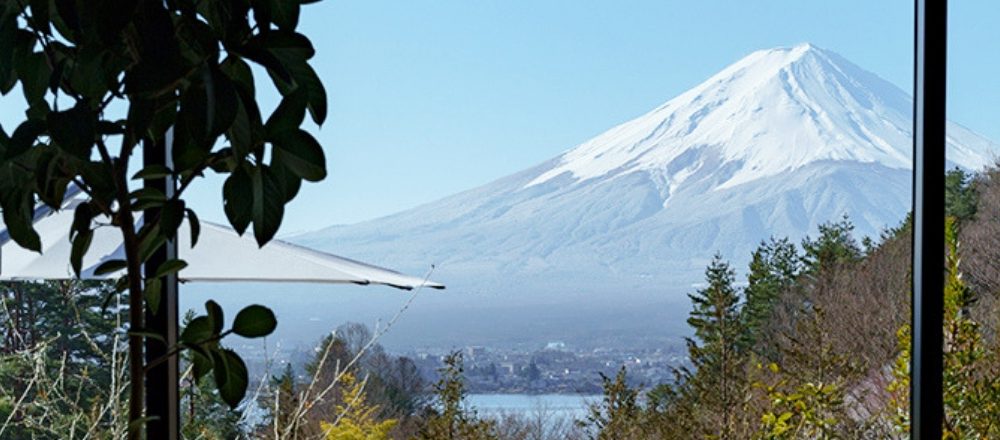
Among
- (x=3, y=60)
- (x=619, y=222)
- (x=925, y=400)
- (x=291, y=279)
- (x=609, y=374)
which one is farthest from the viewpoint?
(x=619, y=222)

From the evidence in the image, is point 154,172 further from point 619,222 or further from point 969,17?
point 969,17

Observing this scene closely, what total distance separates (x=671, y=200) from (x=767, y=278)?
0.42m

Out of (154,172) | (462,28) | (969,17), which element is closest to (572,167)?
(462,28)

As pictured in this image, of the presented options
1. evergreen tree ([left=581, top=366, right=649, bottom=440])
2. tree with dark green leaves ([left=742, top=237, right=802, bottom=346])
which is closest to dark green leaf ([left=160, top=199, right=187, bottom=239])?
evergreen tree ([left=581, top=366, right=649, bottom=440])

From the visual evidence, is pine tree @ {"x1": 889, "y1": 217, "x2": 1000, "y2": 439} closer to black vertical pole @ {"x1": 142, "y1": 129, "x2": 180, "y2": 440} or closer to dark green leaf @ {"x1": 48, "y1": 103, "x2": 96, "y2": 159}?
black vertical pole @ {"x1": 142, "y1": 129, "x2": 180, "y2": 440}

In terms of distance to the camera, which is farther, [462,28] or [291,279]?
[462,28]

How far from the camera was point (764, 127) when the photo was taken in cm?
379

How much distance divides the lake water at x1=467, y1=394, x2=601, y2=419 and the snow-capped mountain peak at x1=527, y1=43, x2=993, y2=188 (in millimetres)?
705

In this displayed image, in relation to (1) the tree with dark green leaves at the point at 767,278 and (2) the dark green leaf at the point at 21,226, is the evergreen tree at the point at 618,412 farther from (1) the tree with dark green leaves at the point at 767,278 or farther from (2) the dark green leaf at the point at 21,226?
(2) the dark green leaf at the point at 21,226

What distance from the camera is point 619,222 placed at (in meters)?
3.75

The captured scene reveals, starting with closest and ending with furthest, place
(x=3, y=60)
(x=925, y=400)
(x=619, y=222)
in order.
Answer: (x=3, y=60) → (x=925, y=400) → (x=619, y=222)

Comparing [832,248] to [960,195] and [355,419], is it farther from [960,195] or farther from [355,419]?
[355,419]

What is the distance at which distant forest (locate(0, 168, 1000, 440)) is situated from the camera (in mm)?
3312

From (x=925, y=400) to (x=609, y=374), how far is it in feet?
4.48
